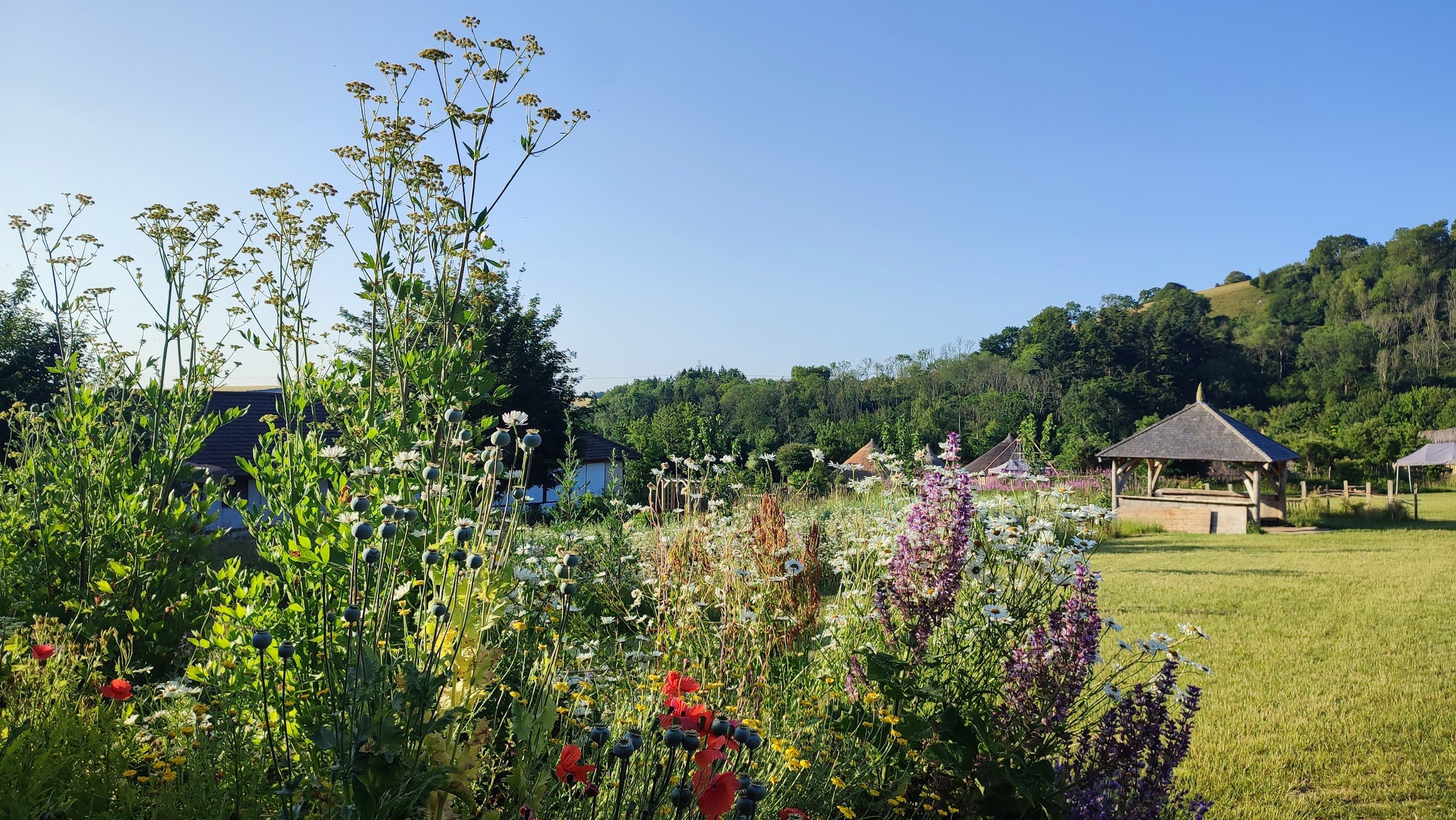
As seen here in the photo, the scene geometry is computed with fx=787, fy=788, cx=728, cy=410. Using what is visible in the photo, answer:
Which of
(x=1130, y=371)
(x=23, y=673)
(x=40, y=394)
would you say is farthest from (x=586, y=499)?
(x=1130, y=371)

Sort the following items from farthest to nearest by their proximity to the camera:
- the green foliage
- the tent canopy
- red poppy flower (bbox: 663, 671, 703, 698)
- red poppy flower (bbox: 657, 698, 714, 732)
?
the green foliage → the tent canopy → red poppy flower (bbox: 663, 671, 703, 698) → red poppy flower (bbox: 657, 698, 714, 732)

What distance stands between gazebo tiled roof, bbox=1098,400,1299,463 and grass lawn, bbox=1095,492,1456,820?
12.8ft

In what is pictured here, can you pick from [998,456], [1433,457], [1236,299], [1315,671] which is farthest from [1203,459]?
[1236,299]

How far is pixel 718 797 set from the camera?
1339 mm

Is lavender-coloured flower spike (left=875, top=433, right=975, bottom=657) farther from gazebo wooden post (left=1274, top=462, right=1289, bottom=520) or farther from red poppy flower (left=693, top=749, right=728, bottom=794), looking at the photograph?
gazebo wooden post (left=1274, top=462, right=1289, bottom=520)

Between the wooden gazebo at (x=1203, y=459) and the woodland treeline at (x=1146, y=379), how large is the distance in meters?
11.1

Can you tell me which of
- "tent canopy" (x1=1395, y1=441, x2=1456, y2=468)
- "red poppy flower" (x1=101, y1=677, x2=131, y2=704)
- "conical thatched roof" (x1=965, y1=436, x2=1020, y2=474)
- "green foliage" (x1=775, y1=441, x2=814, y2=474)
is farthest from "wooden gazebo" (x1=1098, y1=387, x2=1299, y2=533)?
"red poppy flower" (x1=101, y1=677, x2=131, y2=704)

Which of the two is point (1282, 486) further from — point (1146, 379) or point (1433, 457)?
point (1146, 379)

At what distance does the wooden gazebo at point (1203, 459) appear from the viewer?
15086mm

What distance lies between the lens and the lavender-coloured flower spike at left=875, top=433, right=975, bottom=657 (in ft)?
8.83

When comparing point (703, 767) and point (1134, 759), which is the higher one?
point (703, 767)

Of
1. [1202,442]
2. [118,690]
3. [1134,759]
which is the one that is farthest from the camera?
[1202,442]

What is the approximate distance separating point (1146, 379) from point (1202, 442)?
35.5m

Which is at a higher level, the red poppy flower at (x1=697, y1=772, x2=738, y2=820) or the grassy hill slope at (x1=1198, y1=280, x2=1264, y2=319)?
the grassy hill slope at (x1=1198, y1=280, x2=1264, y2=319)
